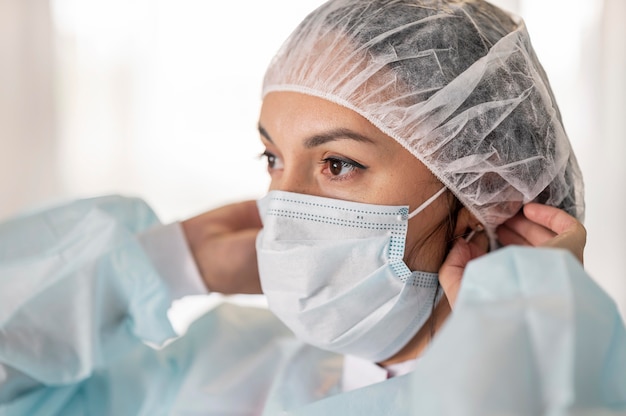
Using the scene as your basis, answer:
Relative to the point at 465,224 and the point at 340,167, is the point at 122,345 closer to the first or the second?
the point at 340,167

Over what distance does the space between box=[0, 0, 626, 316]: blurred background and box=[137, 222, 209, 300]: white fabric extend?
0.93m

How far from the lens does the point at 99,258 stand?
1547 millimetres

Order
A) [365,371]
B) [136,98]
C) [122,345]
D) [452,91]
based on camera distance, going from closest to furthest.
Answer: [452,91], [365,371], [122,345], [136,98]

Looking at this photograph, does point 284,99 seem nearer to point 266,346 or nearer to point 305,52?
point 305,52

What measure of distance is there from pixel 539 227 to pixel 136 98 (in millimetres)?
1814

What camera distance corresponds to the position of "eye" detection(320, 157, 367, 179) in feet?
4.10

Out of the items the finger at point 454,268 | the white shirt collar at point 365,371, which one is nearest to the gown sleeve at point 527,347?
the finger at point 454,268

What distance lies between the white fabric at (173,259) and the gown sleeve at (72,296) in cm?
3

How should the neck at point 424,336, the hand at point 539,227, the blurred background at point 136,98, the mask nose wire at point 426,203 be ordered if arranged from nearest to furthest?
the hand at point 539,227 → the mask nose wire at point 426,203 → the neck at point 424,336 → the blurred background at point 136,98

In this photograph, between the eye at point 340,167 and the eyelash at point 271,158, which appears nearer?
the eye at point 340,167

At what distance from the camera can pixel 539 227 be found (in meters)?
1.31

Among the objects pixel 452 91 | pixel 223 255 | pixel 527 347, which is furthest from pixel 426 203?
pixel 223 255

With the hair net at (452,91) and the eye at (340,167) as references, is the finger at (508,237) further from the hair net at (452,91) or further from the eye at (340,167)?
the eye at (340,167)

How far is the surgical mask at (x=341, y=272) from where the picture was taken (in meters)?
1.23
